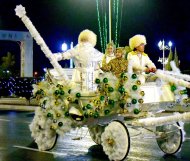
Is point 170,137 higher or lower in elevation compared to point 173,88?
lower

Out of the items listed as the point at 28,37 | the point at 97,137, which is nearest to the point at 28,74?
the point at 28,37

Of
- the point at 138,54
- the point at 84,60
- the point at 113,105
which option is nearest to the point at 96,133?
the point at 84,60

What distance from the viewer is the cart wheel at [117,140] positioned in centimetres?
860

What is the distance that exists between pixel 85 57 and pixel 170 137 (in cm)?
237

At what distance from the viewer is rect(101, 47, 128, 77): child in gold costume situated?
9.09 m

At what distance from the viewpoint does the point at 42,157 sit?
9609 millimetres

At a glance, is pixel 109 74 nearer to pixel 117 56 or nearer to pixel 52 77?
pixel 117 56

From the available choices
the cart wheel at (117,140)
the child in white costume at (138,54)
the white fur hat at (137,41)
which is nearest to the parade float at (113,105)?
the cart wheel at (117,140)

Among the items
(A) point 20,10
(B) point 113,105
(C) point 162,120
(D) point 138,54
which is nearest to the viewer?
(C) point 162,120

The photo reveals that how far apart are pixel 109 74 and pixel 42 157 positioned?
2143 mm

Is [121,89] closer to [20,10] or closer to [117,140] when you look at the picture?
[117,140]

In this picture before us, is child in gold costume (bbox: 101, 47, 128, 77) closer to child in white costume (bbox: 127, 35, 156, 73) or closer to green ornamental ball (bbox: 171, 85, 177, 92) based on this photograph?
child in white costume (bbox: 127, 35, 156, 73)

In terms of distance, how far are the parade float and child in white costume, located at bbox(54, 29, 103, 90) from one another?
0.05m

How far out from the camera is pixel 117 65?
916cm
